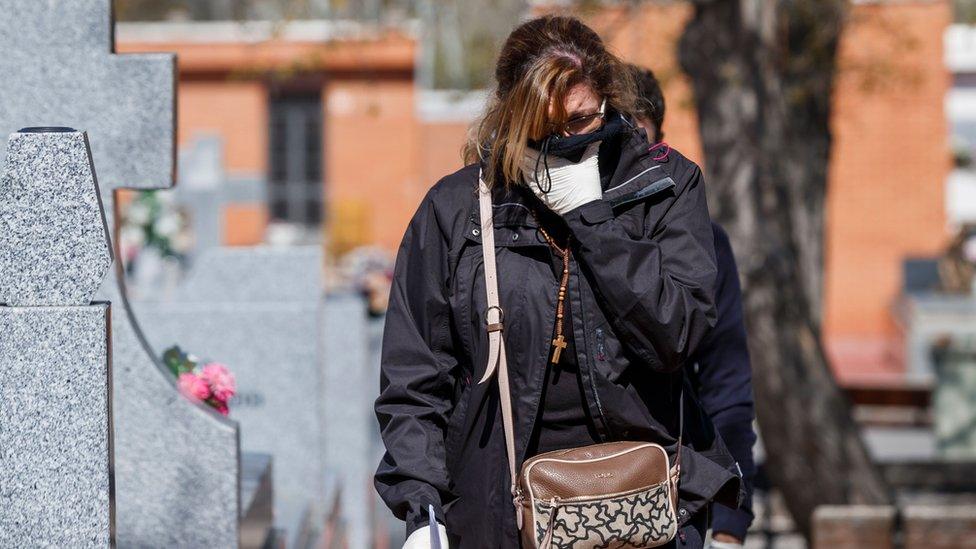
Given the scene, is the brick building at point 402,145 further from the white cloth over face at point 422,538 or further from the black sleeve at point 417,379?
the white cloth over face at point 422,538

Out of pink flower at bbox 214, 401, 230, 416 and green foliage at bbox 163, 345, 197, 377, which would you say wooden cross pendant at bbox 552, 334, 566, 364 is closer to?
pink flower at bbox 214, 401, 230, 416

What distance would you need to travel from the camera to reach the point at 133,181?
167 inches

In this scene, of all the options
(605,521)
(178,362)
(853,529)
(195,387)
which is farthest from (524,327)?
(853,529)

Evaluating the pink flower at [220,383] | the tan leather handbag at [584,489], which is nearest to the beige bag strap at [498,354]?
the tan leather handbag at [584,489]

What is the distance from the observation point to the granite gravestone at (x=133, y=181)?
4102mm

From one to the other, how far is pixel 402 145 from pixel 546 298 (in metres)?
24.8

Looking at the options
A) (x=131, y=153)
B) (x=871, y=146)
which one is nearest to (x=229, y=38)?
(x=871, y=146)

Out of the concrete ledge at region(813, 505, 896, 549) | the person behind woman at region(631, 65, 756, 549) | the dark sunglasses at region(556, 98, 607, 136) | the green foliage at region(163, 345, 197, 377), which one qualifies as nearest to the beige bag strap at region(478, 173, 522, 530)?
the dark sunglasses at region(556, 98, 607, 136)

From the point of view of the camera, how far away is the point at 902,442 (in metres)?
13.6

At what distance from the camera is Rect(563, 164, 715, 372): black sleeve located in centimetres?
269

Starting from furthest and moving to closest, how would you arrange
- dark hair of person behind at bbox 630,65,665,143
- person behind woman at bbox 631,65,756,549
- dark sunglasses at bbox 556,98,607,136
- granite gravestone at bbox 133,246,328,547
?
granite gravestone at bbox 133,246,328,547, person behind woman at bbox 631,65,756,549, dark hair of person behind at bbox 630,65,665,143, dark sunglasses at bbox 556,98,607,136

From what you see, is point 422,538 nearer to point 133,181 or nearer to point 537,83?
point 537,83

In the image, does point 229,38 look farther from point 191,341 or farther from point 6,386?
point 6,386

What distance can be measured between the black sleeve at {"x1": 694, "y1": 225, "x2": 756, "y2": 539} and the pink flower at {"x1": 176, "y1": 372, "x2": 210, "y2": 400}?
1779 mm
